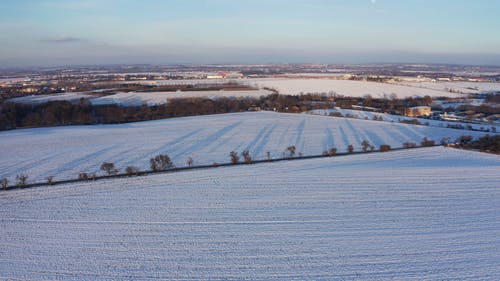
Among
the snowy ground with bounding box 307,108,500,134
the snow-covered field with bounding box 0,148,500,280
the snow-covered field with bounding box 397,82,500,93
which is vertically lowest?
the snow-covered field with bounding box 0,148,500,280

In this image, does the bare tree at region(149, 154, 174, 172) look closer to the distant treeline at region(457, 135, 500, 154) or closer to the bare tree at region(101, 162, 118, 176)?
the bare tree at region(101, 162, 118, 176)

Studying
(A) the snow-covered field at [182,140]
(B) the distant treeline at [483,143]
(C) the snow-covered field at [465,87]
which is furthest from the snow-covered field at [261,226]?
(C) the snow-covered field at [465,87]

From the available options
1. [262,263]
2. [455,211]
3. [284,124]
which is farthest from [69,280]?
[284,124]

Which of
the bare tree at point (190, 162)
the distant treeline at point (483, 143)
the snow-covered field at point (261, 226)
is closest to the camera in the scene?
the snow-covered field at point (261, 226)

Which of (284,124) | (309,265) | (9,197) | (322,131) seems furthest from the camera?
(284,124)

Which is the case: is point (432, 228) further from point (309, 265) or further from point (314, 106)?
point (314, 106)

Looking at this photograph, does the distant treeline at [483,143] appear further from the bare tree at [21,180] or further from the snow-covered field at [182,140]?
the bare tree at [21,180]

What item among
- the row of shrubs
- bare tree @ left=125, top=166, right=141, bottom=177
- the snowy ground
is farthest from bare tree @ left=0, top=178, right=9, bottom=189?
the snowy ground
